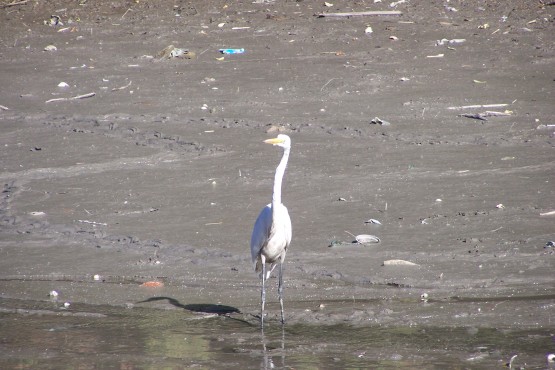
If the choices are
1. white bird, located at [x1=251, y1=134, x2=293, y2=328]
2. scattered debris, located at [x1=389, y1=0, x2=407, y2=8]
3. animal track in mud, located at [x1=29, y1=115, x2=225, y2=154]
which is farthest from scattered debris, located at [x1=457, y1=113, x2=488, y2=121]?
scattered debris, located at [x1=389, y1=0, x2=407, y2=8]

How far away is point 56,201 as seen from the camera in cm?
1010

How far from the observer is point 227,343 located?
265 inches

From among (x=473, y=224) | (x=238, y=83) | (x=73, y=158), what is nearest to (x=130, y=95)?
(x=238, y=83)

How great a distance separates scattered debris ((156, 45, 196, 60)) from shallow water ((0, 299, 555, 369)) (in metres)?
8.43

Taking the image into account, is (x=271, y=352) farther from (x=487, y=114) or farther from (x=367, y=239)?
(x=487, y=114)

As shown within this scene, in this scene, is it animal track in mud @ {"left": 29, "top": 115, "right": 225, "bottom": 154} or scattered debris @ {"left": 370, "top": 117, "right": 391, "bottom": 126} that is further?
scattered debris @ {"left": 370, "top": 117, "right": 391, "bottom": 126}

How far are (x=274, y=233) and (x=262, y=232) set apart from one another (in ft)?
0.61

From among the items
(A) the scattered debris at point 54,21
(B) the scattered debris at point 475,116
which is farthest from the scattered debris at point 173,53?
(B) the scattered debris at point 475,116

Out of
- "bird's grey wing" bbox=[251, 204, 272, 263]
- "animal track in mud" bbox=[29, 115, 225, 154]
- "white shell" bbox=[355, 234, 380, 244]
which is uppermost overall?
"bird's grey wing" bbox=[251, 204, 272, 263]

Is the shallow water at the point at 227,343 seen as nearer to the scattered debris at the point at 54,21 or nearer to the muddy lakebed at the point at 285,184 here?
the muddy lakebed at the point at 285,184

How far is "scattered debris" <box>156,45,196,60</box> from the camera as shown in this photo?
15.4 m

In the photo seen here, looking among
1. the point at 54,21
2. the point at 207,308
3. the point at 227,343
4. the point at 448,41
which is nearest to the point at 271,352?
the point at 227,343

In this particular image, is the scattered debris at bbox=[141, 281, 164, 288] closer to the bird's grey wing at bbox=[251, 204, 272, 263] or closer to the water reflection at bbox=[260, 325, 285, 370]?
the bird's grey wing at bbox=[251, 204, 272, 263]

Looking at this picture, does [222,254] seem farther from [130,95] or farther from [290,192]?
[130,95]
